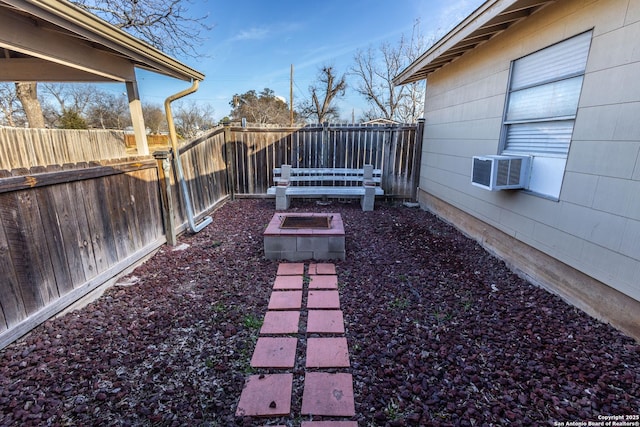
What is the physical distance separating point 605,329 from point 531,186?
1.32 m

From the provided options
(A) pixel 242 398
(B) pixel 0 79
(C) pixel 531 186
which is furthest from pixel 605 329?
(B) pixel 0 79

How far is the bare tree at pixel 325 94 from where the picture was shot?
20656 millimetres

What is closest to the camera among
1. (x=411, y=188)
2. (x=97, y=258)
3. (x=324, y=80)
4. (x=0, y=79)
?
(x=97, y=258)

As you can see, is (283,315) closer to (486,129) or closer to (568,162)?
(568,162)

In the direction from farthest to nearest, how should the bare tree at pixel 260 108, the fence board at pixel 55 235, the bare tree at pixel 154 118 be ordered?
1. the bare tree at pixel 260 108
2. the bare tree at pixel 154 118
3. the fence board at pixel 55 235

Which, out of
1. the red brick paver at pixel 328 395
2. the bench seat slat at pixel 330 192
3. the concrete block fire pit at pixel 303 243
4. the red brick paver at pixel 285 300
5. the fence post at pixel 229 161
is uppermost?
the fence post at pixel 229 161

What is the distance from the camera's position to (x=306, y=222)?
352 centimetres

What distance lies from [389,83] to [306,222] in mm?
15997

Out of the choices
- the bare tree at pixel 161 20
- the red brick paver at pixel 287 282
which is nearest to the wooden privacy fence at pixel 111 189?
the red brick paver at pixel 287 282

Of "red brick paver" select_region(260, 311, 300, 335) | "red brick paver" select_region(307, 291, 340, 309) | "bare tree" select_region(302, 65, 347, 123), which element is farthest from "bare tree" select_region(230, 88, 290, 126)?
"red brick paver" select_region(260, 311, 300, 335)

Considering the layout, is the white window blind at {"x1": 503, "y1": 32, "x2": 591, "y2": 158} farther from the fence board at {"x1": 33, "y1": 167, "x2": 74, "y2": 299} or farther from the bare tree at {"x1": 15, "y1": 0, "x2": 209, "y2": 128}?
the bare tree at {"x1": 15, "y1": 0, "x2": 209, "y2": 128}

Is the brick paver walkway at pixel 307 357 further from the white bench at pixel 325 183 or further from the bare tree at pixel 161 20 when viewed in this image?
the bare tree at pixel 161 20

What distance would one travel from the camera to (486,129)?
3422 millimetres

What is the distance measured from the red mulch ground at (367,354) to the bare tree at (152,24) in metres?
6.63
